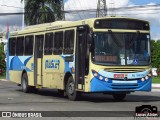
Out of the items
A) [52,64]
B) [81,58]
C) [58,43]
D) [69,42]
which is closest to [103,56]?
[81,58]

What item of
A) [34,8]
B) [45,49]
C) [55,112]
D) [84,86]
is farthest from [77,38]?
[34,8]

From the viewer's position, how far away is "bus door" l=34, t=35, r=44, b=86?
22.9m

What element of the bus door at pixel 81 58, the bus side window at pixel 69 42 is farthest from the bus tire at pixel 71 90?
the bus side window at pixel 69 42

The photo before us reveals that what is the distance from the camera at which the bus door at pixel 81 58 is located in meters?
18.6

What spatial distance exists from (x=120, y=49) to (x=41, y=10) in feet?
104

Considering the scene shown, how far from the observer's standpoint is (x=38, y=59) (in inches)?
913

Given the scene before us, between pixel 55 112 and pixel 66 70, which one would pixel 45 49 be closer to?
pixel 66 70

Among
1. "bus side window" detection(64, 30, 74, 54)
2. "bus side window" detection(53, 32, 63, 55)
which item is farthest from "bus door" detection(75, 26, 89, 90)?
"bus side window" detection(53, 32, 63, 55)

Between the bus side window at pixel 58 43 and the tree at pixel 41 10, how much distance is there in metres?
27.5

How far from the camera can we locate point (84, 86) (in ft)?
60.6

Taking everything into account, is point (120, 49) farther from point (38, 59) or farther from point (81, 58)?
point (38, 59)

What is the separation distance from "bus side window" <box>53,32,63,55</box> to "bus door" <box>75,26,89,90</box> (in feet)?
5.79

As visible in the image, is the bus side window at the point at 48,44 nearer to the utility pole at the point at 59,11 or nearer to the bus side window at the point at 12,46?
the bus side window at the point at 12,46

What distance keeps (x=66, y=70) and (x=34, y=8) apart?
30.5 m
